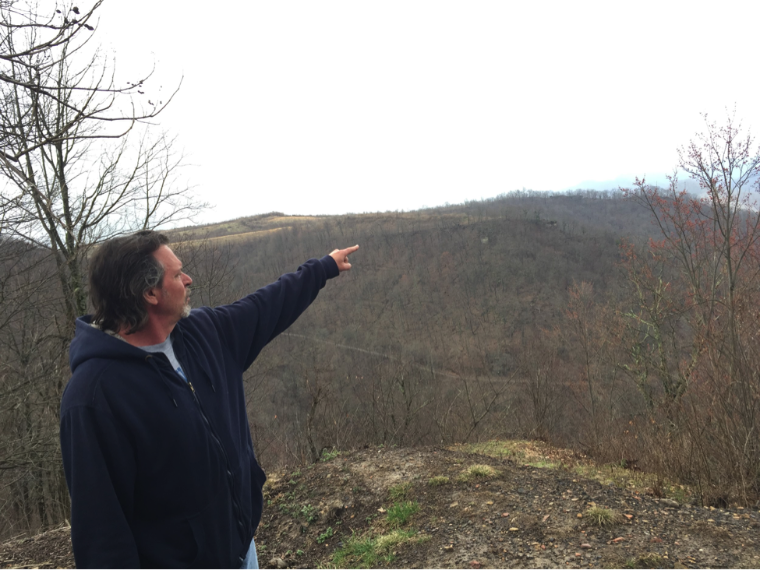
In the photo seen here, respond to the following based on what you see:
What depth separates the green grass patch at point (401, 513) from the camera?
4555mm

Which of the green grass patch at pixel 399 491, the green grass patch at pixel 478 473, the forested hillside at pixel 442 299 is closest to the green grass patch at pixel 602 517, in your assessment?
the green grass patch at pixel 478 473

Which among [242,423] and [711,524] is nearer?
[242,423]

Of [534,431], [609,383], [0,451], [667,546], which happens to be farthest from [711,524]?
[609,383]

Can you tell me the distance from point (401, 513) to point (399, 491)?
473mm

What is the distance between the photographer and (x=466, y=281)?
68312mm

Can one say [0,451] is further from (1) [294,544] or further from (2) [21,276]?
(1) [294,544]

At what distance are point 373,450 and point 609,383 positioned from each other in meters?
19.3

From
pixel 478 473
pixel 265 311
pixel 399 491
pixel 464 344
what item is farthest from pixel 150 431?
pixel 464 344

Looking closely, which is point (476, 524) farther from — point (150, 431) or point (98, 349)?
point (98, 349)

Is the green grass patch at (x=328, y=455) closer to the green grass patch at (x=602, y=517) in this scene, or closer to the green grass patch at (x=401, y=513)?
the green grass patch at (x=401, y=513)

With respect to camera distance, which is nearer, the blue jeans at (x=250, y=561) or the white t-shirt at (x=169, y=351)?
the white t-shirt at (x=169, y=351)

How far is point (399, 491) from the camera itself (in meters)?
5.11

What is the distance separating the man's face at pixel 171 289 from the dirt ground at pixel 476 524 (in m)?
3.29

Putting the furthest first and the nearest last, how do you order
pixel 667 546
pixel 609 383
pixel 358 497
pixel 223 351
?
1. pixel 609 383
2. pixel 358 497
3. pixel 667 546
4. pixel 223 351
